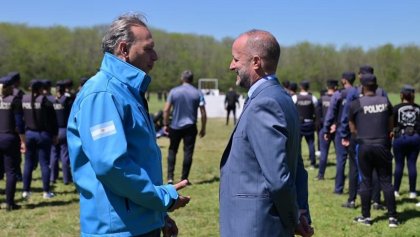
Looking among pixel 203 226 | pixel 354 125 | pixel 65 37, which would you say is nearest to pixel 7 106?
pixel 203 226

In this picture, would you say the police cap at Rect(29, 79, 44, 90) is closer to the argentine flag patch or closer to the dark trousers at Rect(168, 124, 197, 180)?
the dark trousers at Rect(168, 124, 197, 180)

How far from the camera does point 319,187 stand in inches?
392

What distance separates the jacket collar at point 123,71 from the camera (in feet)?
8.94

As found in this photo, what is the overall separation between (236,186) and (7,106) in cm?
583

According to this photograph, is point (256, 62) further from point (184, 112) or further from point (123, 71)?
point (184, 112)

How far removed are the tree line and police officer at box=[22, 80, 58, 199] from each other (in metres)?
64.8

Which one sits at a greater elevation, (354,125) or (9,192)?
(354,125)

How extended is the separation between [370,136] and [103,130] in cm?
511

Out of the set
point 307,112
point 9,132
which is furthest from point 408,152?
point 9,132

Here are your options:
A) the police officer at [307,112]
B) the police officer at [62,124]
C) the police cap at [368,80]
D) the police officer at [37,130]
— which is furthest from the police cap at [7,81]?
the police officer at [307,112]

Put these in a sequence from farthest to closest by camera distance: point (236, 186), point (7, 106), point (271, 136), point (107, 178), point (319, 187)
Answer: point (319, 187)
point (7, 106)
point (236, 186)
point (271, 136)
point (107, 178)

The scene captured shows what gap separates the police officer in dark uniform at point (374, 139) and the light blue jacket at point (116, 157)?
466cm

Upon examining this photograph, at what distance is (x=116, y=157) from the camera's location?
245 cm

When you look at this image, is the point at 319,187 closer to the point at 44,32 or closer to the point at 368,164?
the point at 368,164
